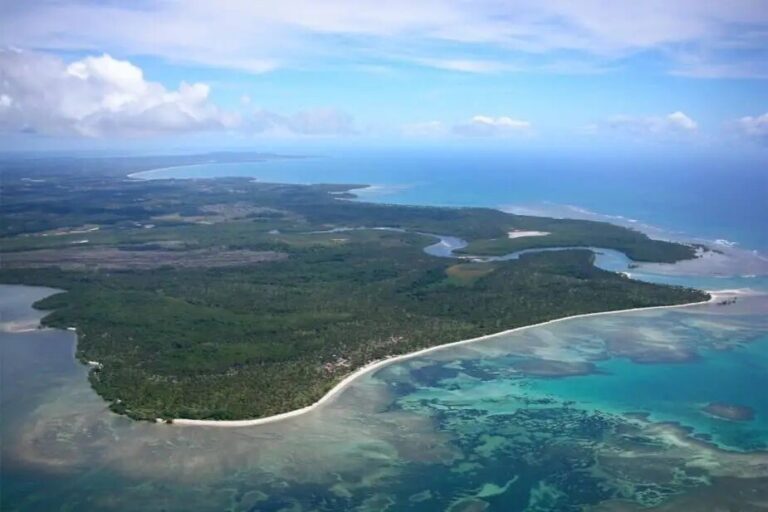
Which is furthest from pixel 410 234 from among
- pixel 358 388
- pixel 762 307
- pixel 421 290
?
pixel 358 388

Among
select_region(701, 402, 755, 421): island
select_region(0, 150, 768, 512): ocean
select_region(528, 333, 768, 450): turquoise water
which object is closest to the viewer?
select_region(0, 150, 768, 512): ocean

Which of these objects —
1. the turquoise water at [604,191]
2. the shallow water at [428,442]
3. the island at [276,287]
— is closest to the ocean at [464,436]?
the shallow water at [428,442]

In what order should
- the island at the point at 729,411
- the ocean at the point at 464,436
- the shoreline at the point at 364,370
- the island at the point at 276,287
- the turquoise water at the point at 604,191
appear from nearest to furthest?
the ocean at the point at 464,436, the shoreline at the point at 364,370, the island at the point at 729,411, the island at the point at 276,287, the turquoise water at the point at 604,191

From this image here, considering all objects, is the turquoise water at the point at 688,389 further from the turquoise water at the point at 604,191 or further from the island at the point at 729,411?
the turquoise water at the point at 604,191

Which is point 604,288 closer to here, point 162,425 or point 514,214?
point 162,425

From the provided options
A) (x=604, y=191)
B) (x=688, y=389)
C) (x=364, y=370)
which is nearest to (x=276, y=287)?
(x=364, y=370)

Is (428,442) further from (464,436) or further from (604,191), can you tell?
(604,191)

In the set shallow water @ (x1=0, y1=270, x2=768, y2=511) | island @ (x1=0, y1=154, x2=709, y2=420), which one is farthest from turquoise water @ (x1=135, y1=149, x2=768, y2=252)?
shallow water @ (x1=0, y1=270, x2=768, y2=511)

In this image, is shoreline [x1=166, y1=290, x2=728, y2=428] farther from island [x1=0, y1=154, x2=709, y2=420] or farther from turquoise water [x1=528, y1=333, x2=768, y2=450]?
turquoise water [x1=528, y1=333, x2=768, y2=450]
